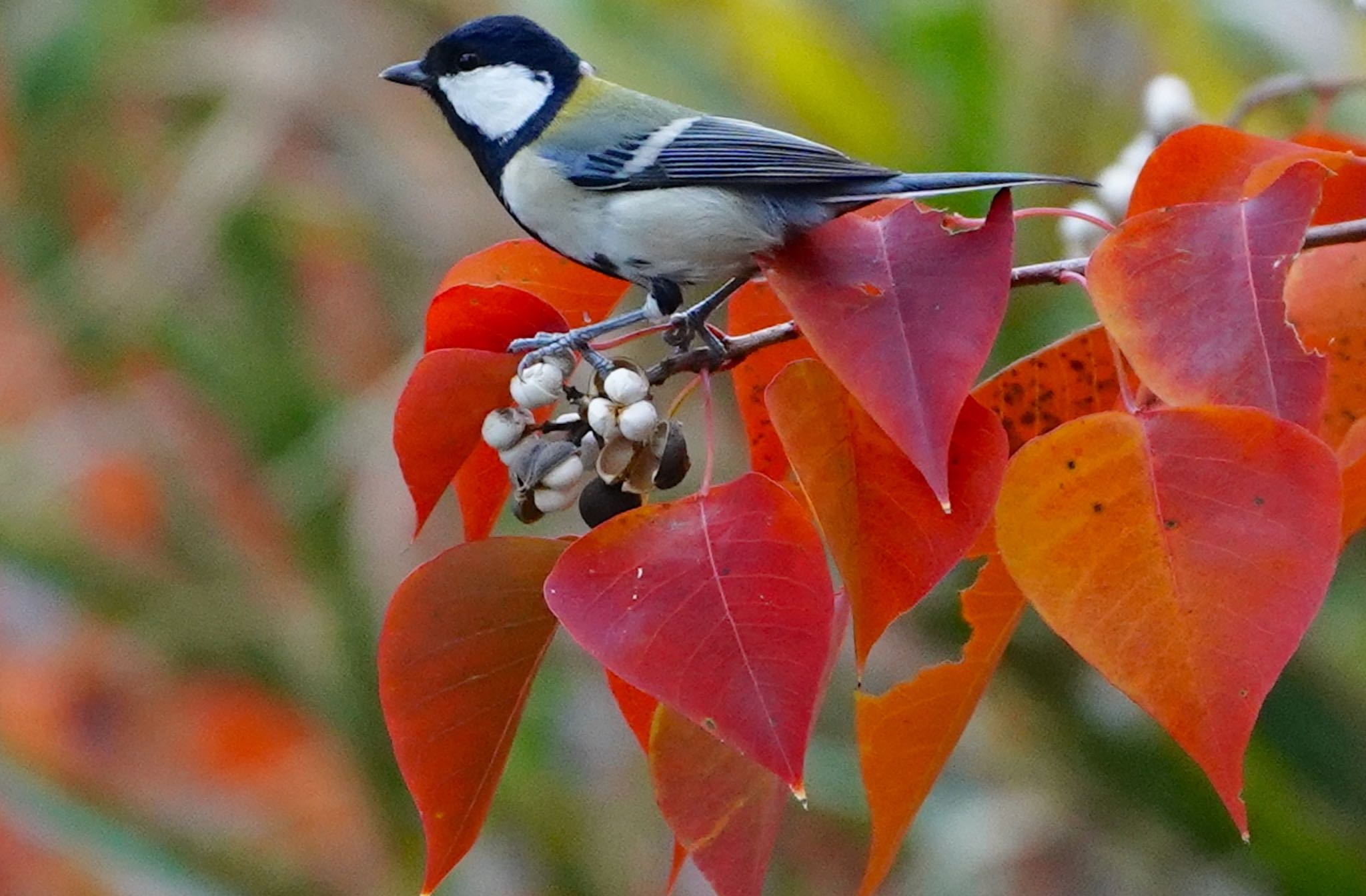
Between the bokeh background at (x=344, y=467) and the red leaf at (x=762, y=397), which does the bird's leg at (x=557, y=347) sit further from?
the bokeh background at (x=344, y=467)

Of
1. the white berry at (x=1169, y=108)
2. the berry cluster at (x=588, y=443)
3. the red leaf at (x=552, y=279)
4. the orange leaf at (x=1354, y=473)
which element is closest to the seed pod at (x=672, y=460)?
the berry cluster at (x=588, y=443)

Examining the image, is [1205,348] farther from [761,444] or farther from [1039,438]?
[761,444]

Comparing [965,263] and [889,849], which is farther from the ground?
[965,263]

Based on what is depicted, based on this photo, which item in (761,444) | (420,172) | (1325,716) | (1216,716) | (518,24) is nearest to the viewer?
(1216,716)

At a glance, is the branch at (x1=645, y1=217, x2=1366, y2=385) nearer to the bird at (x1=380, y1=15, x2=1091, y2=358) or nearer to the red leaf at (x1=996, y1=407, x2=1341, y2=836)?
the bird at (x1=380, y1=15, x2=1091, y2=358)

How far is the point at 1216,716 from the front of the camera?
63 cm

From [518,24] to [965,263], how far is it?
647 millimetres

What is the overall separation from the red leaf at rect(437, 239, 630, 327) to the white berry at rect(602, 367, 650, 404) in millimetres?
215

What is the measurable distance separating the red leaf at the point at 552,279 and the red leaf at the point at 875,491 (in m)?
0.32

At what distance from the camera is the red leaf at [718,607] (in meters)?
0.65

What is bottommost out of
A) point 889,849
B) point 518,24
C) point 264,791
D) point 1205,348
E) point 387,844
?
point 264,791

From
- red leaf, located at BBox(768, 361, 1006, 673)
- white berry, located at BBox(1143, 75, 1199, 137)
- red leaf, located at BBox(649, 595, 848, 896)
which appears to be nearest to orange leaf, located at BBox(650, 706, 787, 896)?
red leaf, located at BBox(649, 595, 848, 896)

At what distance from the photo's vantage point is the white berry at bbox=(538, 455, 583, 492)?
807mm

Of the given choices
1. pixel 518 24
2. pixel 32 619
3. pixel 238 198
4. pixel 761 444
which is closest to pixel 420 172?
pixel 238 198
